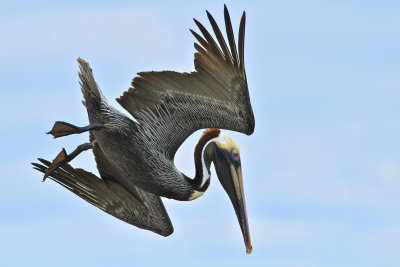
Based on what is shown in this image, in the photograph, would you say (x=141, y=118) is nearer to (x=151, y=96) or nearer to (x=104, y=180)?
(x=151, y=96)

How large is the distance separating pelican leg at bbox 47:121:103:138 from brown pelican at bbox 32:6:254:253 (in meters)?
0.01

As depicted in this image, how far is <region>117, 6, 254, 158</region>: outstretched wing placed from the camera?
47.9ft

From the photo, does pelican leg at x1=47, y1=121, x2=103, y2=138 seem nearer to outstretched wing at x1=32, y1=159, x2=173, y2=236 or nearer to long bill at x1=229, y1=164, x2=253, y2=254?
outstretched wing at x1=32, y1=159, x2=173, y2=236

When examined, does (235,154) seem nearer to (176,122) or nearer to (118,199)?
(176,122)

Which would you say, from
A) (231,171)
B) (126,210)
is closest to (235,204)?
(231,171)

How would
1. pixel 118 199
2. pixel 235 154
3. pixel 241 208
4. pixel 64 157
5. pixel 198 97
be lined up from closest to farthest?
pixel 198 97 < pixel 235 154 < pixel 64 157 < pixel 241 208 < pixel 118 199

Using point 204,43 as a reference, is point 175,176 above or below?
below

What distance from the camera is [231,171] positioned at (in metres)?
15.5

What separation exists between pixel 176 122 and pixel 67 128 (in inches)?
53.3

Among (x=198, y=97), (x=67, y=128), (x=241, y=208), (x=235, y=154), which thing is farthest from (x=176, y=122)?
(x=241, y=208)

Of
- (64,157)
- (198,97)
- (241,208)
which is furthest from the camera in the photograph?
(241,208)

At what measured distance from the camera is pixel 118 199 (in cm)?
1661

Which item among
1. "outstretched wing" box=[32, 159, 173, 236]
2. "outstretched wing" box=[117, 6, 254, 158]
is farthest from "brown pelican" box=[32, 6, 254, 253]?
"outstretched wing" box=[32, 159, 173, 236]

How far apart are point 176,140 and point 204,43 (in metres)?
1.32
